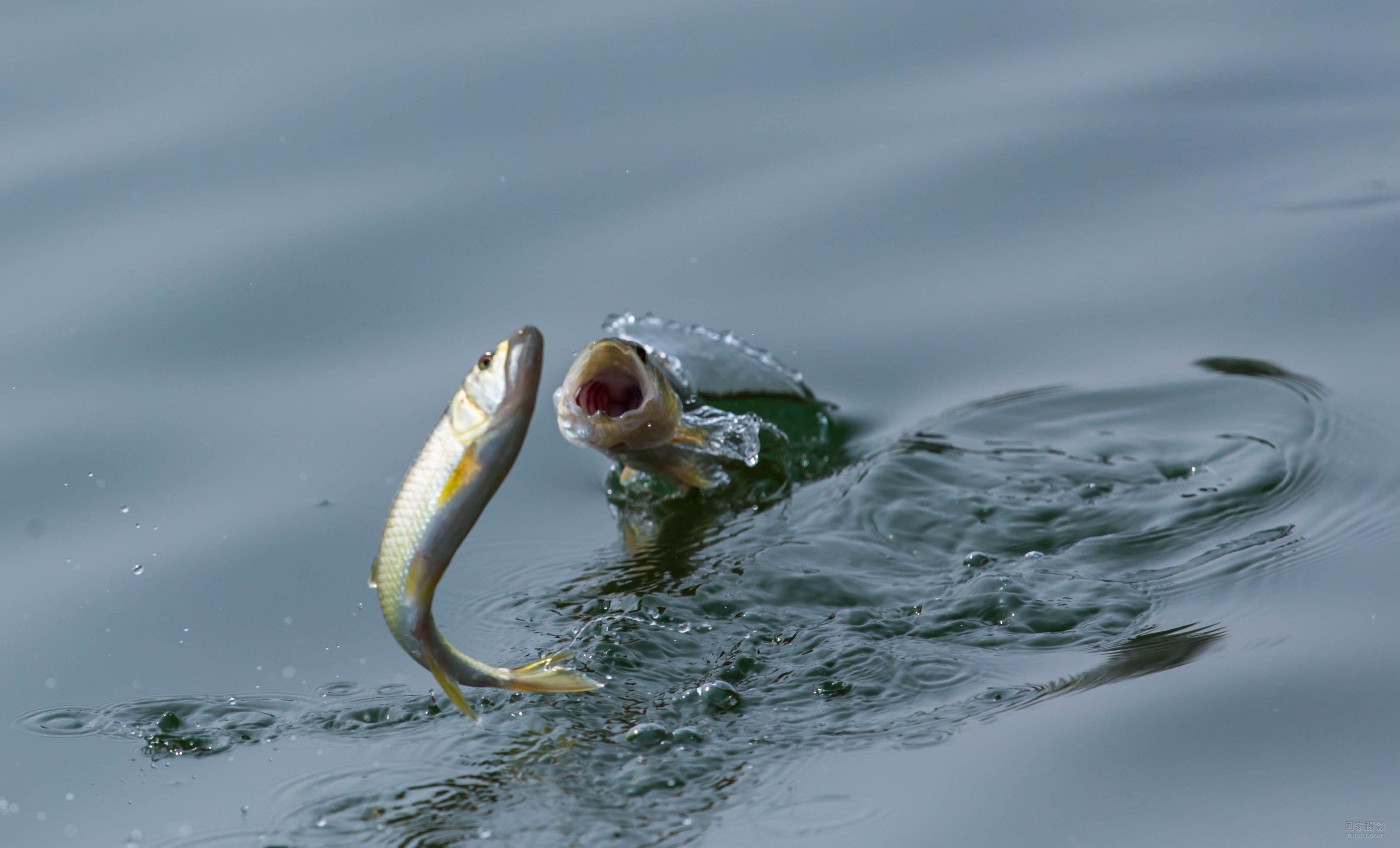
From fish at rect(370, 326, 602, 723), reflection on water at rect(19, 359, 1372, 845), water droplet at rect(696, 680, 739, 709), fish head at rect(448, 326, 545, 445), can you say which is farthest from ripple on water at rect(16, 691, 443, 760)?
fish head at rect(448, 326, 545, 445)

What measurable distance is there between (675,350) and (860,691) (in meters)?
2.46

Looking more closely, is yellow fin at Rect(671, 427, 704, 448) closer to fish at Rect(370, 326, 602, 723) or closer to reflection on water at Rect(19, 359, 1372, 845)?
reflection on water at Rect(19, 359, 1372, 845)

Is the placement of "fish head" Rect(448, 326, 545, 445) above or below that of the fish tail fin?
above

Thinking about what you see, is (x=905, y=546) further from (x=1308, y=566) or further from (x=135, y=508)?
(x=135, y=508)

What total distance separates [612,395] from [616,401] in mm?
26

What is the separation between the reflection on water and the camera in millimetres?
3184

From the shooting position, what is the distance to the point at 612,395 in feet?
16.0

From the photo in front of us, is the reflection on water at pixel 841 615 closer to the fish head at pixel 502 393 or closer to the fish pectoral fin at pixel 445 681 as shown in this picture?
the fish pectoral fin at pixel 445 681

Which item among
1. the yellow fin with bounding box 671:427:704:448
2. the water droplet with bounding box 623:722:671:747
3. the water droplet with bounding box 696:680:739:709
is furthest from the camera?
the yellow fin with bounding box 671:427:704:448

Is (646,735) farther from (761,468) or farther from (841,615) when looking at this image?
(761,468)

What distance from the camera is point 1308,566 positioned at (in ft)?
13.2

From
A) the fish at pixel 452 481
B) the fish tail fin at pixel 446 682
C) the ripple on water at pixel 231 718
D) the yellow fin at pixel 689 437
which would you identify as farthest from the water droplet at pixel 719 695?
the yellow fin at pixel 689 437

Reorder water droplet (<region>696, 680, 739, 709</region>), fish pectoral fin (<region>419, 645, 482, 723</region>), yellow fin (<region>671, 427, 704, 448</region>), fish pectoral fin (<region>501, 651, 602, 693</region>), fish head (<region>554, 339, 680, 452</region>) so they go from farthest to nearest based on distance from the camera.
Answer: yellow fin (<region>671, 427, 704, 448</region>) → fish head (<region>554, 339, 680, 452</region>) → water droplet (<region>696, 680, 739, 709</region>) → fish pectoral fin (<region>501, 651, 602, 693</region>) → fish pectoral fin (<region>419, 645, 482, 723</region>)

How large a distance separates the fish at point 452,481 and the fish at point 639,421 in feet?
6.29
